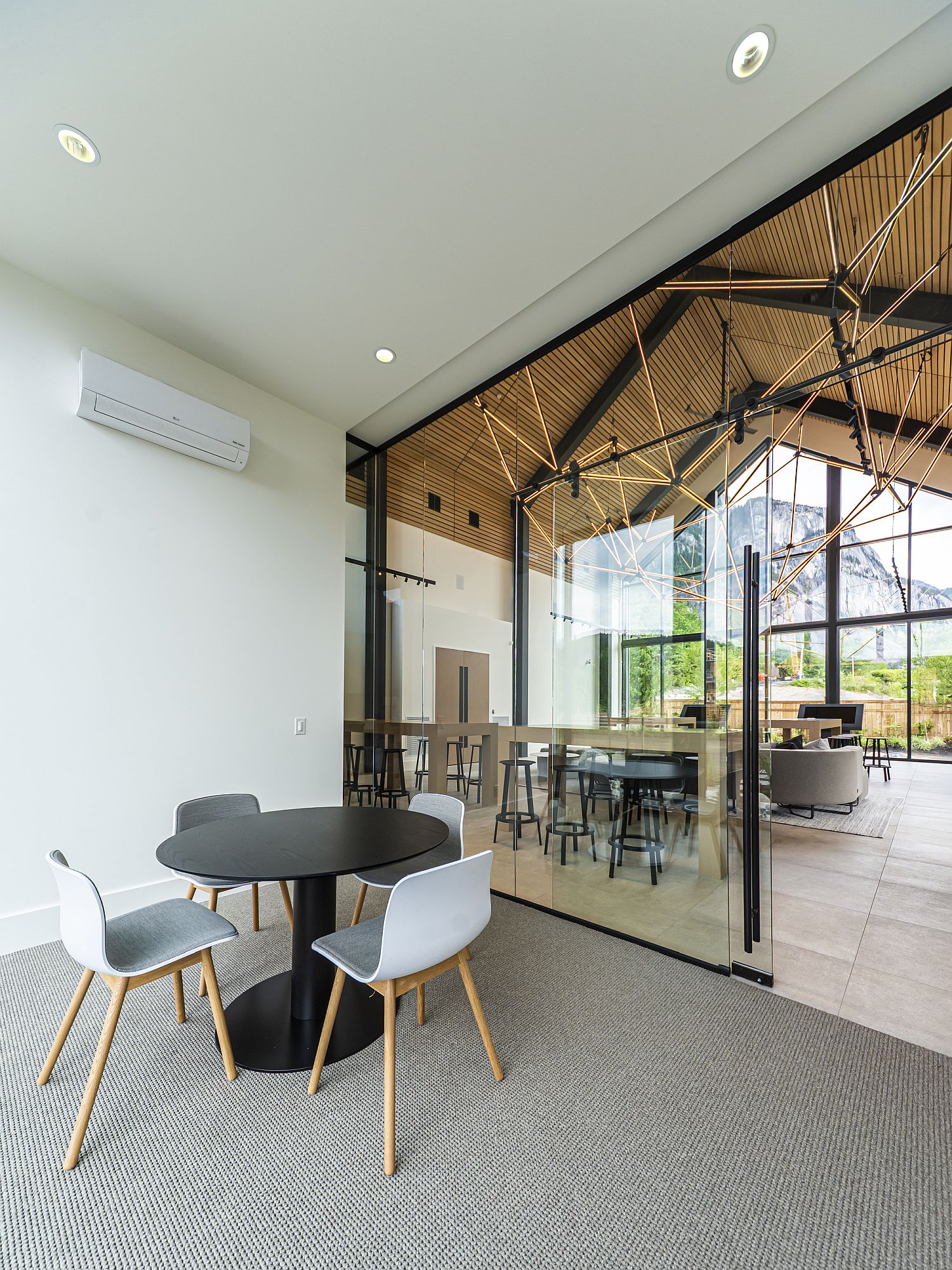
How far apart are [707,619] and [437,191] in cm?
246

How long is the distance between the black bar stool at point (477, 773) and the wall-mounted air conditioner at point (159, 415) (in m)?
2.62

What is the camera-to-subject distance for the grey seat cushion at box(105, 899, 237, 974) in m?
1.81

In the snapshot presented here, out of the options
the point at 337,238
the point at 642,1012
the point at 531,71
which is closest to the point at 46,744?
the point at 337,238

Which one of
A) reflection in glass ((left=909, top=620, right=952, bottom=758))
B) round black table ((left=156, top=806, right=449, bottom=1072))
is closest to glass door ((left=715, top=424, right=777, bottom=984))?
round black table ((left=156, top=806, right=449, bottom=1072))

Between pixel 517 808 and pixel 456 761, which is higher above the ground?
pixel 456 761

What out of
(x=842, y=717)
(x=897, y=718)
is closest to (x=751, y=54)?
(x=842, y=717)

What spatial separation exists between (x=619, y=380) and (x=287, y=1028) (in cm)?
375

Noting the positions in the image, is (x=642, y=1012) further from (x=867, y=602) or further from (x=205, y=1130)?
(x=867, y=602)

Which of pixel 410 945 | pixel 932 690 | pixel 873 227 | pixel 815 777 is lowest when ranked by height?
pixel 815 777

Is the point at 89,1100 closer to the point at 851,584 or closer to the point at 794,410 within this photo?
the point at 794,410

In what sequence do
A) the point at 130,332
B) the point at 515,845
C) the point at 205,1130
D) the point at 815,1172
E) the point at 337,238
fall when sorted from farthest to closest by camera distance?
1. the point at 515,845
2. the point at 130,332
3. the point at 337,238
4. the point at 205,1130
5. the point at 815,1172

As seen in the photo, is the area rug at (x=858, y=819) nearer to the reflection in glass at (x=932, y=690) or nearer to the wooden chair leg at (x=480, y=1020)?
the reflection in glass at (x=932, y=690)

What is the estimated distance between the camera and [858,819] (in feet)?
20.1

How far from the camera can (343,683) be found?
4.79m
